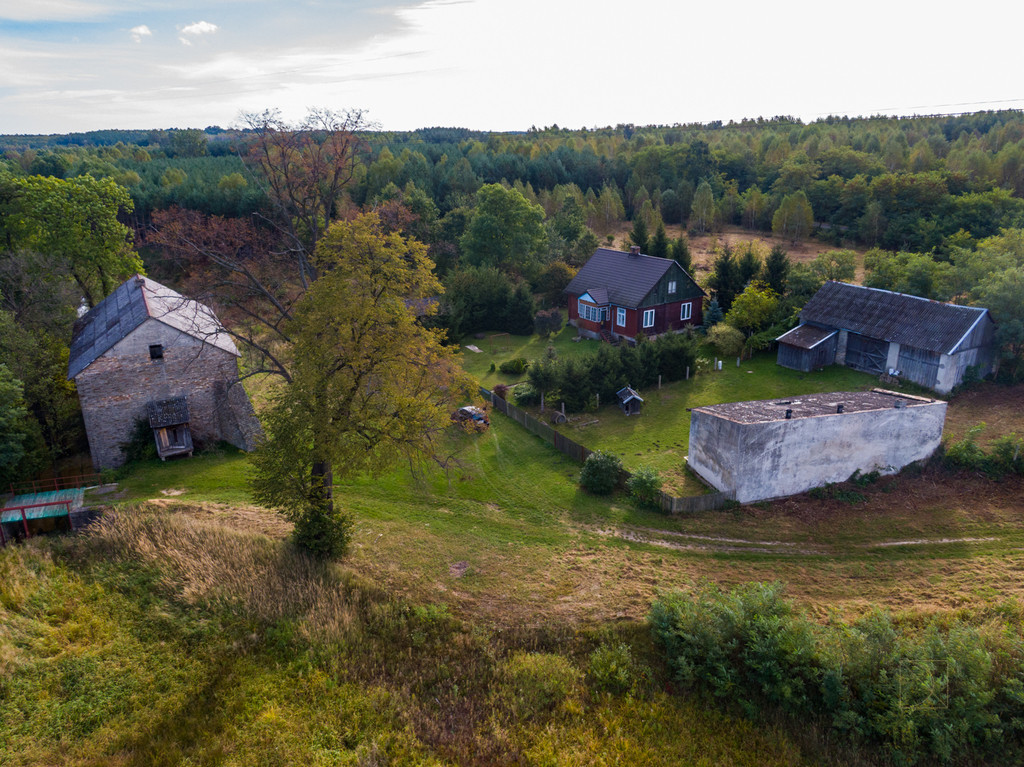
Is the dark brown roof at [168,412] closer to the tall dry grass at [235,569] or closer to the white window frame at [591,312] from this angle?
the tall dry grass at [235,569]

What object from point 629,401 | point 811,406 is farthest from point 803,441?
point 629,401

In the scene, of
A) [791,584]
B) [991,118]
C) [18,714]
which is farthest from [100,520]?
[991,118]

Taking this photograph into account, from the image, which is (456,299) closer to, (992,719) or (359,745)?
(359,745)

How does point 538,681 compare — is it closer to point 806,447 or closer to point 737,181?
point 806,447

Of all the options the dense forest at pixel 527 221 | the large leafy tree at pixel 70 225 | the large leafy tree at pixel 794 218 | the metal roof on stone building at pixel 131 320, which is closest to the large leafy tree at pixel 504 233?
the dense forest at pixel 527 221

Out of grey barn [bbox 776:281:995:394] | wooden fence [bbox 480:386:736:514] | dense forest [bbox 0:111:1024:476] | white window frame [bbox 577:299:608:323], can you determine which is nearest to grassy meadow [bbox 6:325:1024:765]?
wooden fence [bbox 480:386:736:514]

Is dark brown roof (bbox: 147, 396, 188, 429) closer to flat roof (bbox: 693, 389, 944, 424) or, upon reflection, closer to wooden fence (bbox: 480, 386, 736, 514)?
wooden fence (bbox: 480, 386, 736, 514)

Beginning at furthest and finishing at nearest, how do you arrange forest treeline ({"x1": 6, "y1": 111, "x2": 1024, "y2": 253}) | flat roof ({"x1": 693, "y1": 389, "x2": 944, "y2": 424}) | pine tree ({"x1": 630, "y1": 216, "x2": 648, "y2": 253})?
1. forest treeline ({"x1": 6, "y1": 111, "x2": 1024, "y2": 253})
2. pine tree ({"x1": 630, "y1": 216, "x2": 648, "y2": 253})
3. flat roof ({"x1": 693, "y1": 389, "x2": 944, "y2": 424})
